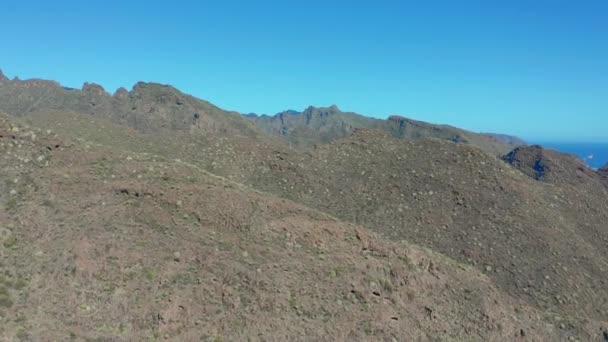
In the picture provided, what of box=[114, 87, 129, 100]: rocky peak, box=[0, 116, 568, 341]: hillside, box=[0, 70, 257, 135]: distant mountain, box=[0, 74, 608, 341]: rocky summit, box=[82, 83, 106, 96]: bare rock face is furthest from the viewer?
box=[114, 87, 129, 100]: rocky peak

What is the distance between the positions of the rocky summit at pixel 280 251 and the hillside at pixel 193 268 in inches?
2.6

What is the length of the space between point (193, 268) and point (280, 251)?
4.05 m

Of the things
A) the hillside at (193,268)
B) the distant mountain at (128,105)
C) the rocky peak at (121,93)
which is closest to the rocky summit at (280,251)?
the hillside at (193,268)

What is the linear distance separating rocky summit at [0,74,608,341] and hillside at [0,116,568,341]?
67 millimetres

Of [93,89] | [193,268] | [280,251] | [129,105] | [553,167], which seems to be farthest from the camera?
[93,89]

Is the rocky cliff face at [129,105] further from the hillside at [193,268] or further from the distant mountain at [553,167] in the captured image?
the hillside at [193,268]

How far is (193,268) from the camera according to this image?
1988 centimetres

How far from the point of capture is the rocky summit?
59.1ft

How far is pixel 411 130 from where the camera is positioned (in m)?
190

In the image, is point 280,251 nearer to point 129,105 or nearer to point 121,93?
point 129,105

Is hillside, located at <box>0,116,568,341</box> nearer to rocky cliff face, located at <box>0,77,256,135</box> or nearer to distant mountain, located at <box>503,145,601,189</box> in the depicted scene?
distant mountain, located at <box>503,145,601,189</box>

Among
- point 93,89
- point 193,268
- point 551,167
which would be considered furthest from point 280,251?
point 93,89

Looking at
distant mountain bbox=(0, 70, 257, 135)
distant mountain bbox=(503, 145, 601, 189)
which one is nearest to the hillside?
distant mountain bbox=(503, 145, 601, 189)

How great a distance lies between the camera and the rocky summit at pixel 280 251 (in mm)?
18000
